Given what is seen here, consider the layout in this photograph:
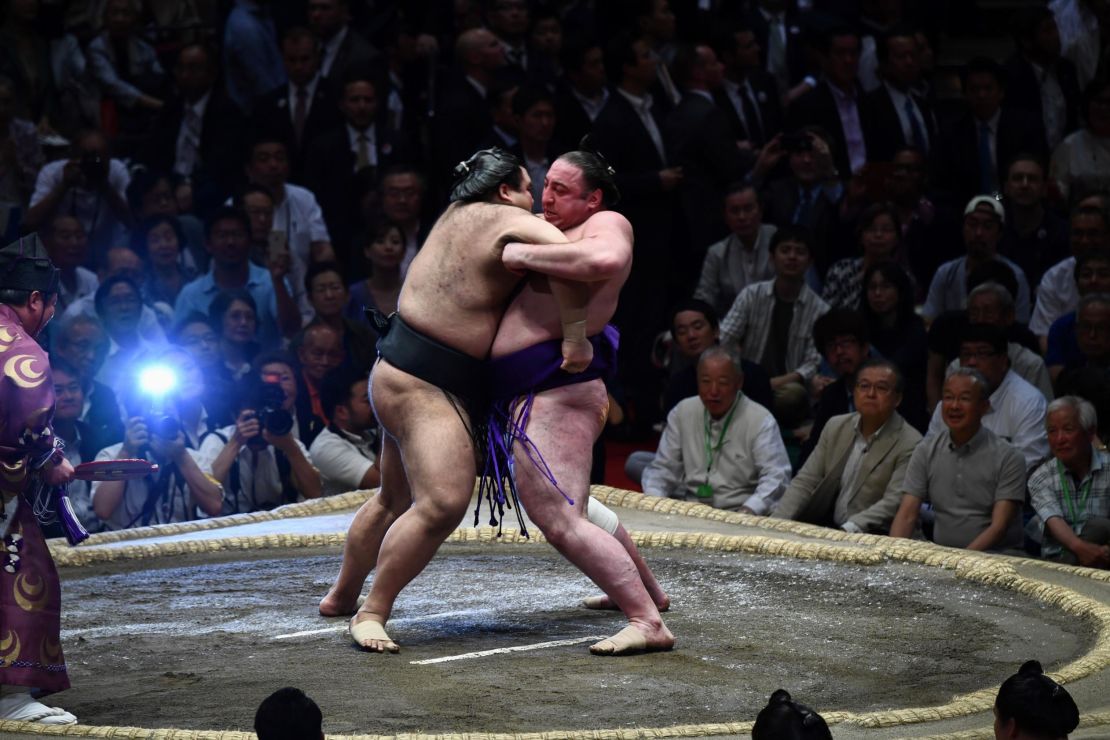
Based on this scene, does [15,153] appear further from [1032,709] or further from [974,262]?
[1032,709]

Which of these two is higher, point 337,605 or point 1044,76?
point 1044,76

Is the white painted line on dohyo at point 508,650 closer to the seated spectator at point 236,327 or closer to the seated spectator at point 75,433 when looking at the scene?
the seated spectator at point 75,433

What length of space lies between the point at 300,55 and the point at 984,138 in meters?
2.69

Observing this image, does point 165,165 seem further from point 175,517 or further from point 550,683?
point 550,683

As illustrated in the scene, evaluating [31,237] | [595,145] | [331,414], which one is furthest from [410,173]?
[31,237]

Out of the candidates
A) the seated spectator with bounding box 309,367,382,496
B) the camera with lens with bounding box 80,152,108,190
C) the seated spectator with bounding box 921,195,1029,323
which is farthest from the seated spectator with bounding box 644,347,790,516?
the camera with lens with bounding box 80,152,108,190

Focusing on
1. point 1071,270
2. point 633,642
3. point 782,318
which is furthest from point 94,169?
point 633,642

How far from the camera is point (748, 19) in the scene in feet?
26.9

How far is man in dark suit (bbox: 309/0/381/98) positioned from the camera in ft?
24.2

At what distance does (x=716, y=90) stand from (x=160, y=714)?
16.1 feet

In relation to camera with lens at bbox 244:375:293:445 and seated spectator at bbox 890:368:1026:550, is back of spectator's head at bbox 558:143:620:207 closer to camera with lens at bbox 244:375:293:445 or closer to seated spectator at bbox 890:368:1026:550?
seated spectator at bbox 890:368:1026:550

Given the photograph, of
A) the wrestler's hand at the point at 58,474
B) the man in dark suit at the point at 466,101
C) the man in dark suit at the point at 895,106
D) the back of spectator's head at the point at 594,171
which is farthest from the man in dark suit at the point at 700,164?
the wrestler's hand at the point at 58,474

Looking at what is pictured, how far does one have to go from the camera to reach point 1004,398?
5.26 m

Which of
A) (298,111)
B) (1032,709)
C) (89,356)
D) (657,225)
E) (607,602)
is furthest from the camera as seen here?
(298,111)
